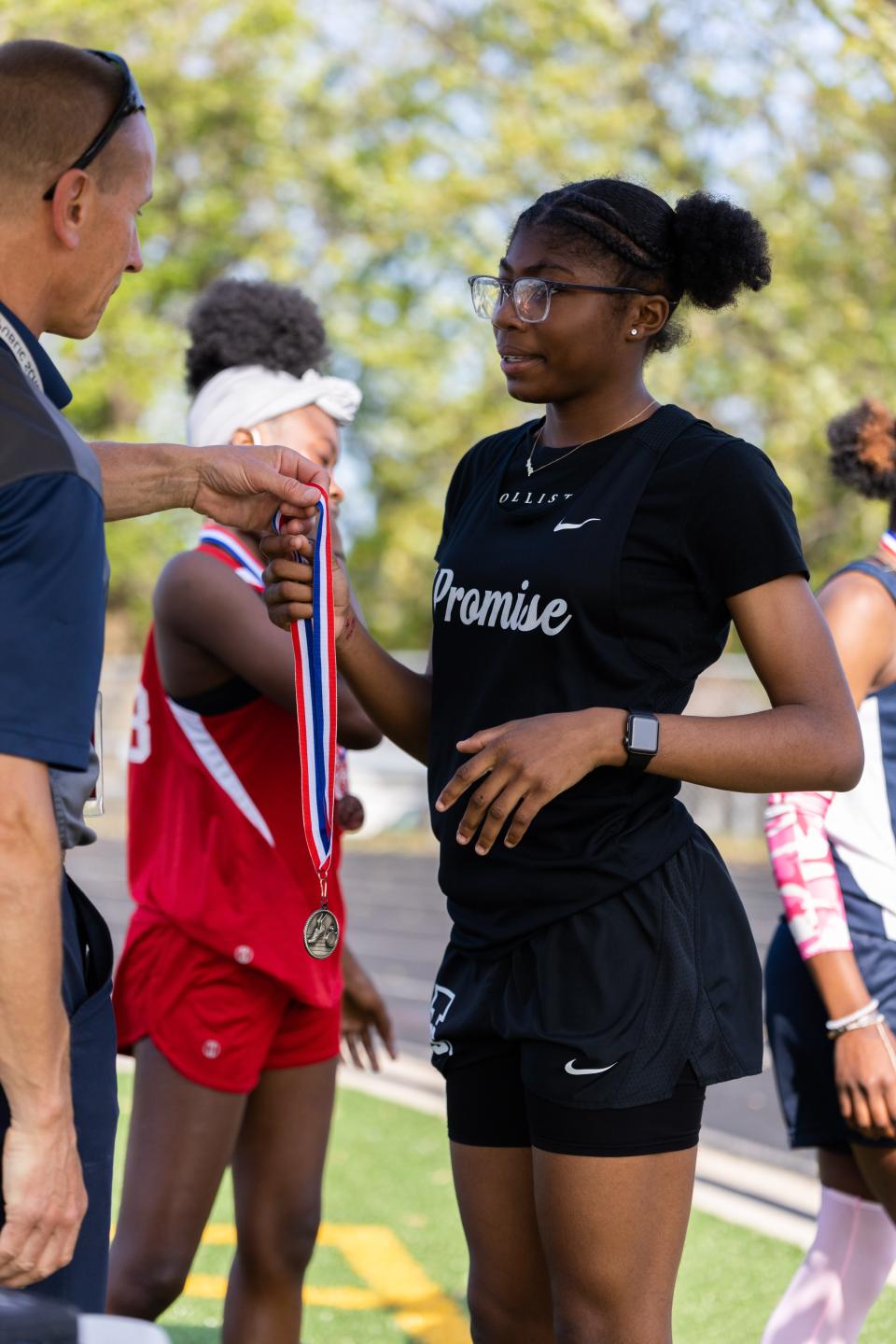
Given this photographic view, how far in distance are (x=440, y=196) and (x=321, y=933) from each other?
2062 centimetres

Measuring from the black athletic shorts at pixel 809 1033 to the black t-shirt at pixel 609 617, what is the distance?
930 millimetres

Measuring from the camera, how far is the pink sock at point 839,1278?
138 inches

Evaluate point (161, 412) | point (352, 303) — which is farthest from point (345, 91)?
point (161, 412)

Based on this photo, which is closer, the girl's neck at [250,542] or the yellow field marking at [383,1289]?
the girl's neck at [250,542]

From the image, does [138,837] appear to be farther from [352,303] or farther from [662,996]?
[352,303]

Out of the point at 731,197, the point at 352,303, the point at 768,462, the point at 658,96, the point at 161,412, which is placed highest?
the point at 658,96

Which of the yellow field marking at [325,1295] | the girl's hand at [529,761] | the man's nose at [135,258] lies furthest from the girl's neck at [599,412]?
the yellow field marking at [325,1295]

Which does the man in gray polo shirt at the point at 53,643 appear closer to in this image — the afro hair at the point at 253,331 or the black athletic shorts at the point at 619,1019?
the black athletic shorts at the point at 619,1019

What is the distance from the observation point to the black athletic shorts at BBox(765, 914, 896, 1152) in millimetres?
3443

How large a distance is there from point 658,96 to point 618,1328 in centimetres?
2017

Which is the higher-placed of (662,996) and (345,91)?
(345,91)

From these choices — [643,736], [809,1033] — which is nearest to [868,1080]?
[809,1033]

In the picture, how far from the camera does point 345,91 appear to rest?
80.2ft

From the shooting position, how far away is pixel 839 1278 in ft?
11.5
